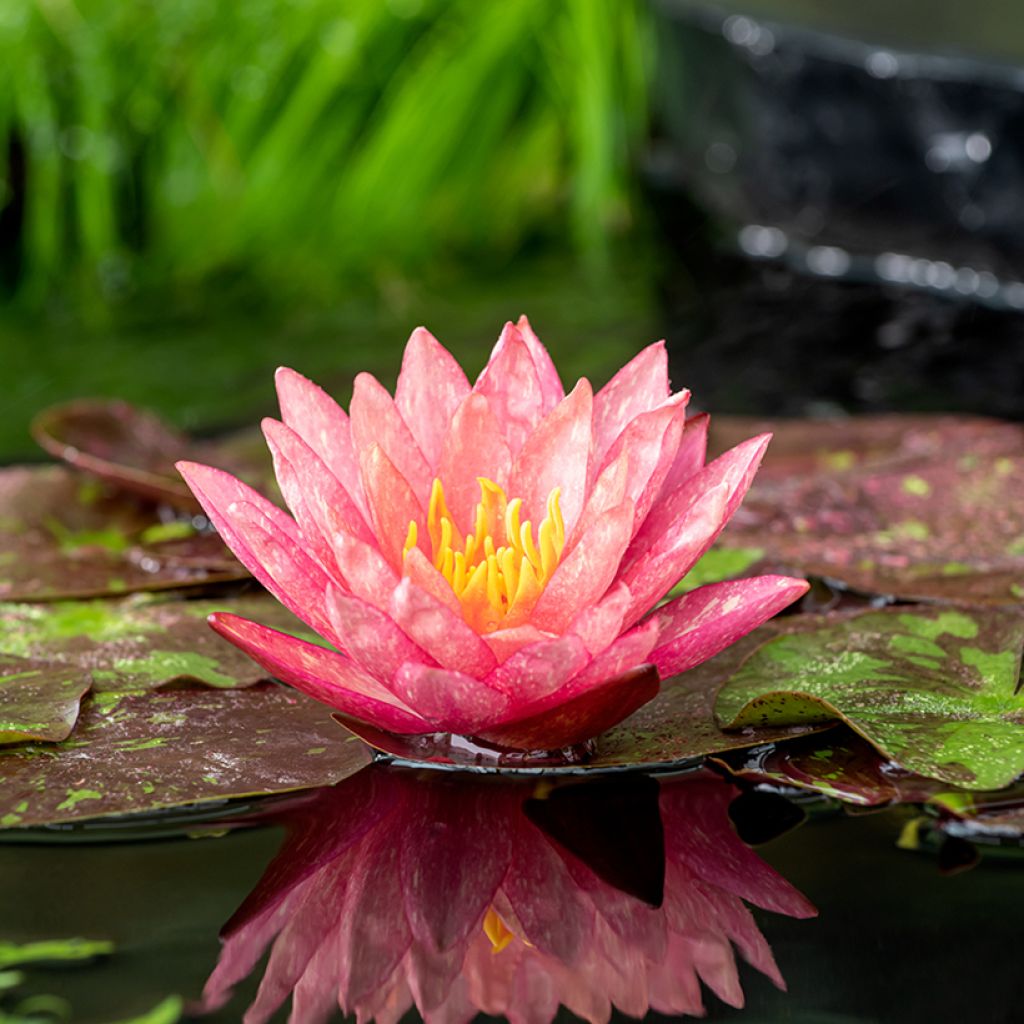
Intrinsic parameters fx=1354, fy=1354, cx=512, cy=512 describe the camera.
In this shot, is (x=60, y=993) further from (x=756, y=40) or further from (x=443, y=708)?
(x=756, y=40)

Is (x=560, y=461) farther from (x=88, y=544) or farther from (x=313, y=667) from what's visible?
(x=88, y=544)

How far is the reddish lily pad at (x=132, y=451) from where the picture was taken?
1235mm

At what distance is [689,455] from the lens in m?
0.87

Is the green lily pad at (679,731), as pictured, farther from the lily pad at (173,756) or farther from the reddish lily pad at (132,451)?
the reddish lily pad at (132,451)

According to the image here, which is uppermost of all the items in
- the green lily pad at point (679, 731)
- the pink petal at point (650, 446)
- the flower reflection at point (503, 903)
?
the pink petal at point (650, 446)

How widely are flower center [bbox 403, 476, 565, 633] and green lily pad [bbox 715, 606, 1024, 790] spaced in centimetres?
16

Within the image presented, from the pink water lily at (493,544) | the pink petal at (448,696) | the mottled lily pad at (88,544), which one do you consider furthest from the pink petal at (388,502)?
the mottled lily pad at (88,544)

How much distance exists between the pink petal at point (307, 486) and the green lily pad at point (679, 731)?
0.68 feet

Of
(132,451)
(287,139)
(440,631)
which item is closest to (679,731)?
(440,631)

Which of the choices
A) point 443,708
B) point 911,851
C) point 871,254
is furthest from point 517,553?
point 871,254

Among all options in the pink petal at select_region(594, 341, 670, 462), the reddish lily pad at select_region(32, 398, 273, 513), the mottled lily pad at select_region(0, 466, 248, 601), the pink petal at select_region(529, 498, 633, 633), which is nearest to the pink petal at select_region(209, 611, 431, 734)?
the pink petal at select_region(529, 498, 633, 633)

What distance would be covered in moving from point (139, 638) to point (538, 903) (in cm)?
41

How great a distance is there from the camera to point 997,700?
875 mm

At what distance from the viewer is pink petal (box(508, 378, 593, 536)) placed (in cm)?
82
